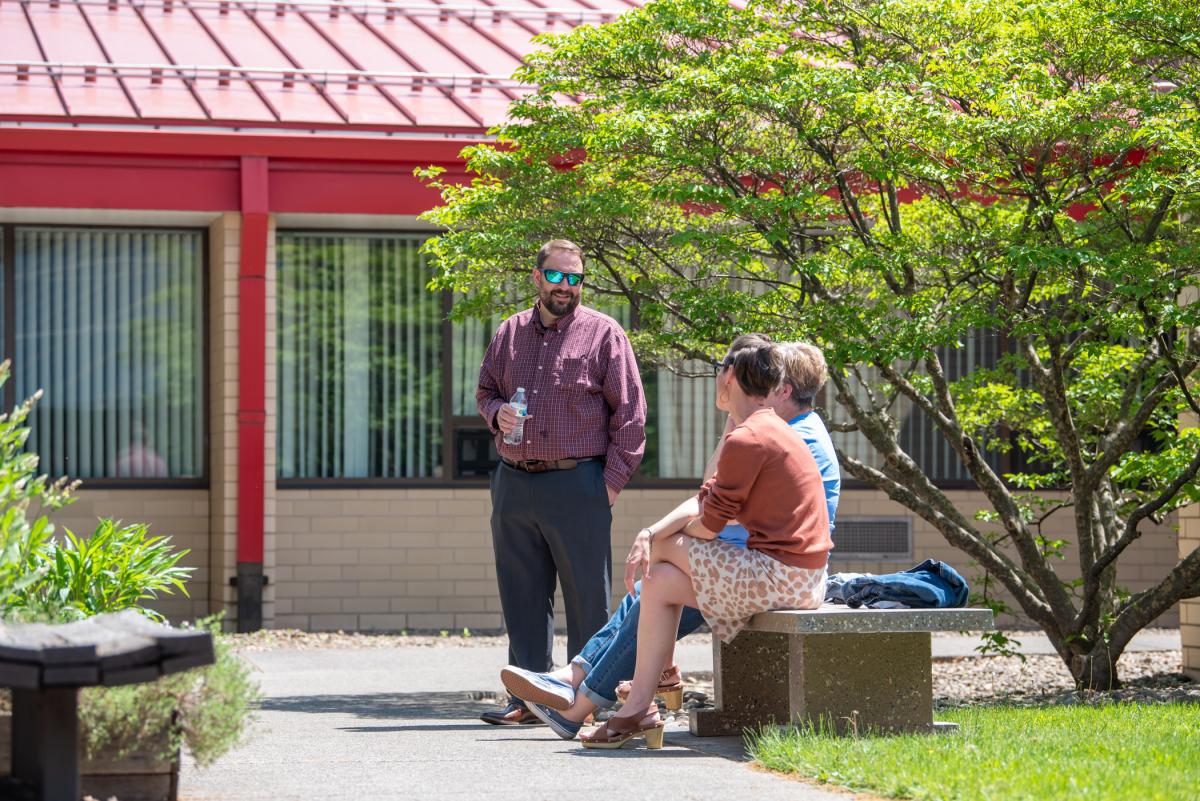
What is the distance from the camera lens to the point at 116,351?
12586 mm

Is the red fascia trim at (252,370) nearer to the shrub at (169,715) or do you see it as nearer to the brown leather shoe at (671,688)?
the brown leather shoe at (671,688)

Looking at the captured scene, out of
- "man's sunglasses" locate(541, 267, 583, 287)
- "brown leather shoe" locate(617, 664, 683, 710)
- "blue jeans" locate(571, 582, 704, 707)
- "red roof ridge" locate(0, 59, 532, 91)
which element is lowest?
"brown leather shoe" locate(617, 664, 683, 710)

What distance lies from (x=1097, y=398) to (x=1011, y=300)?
53.0 inches

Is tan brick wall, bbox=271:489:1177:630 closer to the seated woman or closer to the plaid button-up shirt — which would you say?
the plaid button-up shirt

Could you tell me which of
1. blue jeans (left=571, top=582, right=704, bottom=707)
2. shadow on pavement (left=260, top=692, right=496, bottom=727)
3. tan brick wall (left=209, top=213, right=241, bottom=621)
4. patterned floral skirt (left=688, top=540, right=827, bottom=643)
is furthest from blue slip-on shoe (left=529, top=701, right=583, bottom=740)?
tan brick wall (left=209, top=213, right=241, bottom=621)

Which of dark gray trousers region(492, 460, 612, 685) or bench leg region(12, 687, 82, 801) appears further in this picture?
dark gray trousers region(492, 460, 612, 685)

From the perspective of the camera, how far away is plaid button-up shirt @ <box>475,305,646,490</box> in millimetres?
6383

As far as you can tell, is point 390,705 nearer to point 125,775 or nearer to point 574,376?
point 574,376

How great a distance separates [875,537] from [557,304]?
6917 mm

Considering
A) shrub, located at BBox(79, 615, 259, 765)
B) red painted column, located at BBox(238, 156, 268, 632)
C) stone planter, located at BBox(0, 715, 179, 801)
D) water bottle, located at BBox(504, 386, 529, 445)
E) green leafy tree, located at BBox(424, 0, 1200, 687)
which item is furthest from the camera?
red painted column, located at BBox(238, 156, 268, 632)

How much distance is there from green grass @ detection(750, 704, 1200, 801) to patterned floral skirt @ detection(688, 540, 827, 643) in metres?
0.43

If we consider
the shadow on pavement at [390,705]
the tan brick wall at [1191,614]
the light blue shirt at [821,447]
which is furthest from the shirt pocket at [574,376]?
the tan brick wall at [1191,614]

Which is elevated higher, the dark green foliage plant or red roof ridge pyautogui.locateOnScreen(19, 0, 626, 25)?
red roof ridge pyautogui.locateOnScreen(19, 0, 626, 25)

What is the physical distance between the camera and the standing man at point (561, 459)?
6.38 m
